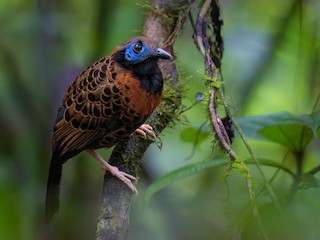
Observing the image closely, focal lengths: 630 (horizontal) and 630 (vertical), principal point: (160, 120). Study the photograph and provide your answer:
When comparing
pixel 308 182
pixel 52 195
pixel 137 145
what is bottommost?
pixel 52 195

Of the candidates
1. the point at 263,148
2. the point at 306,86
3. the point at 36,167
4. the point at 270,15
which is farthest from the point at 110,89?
the point at 270,15

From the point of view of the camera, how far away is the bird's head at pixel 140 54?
2686mm

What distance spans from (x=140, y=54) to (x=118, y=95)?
8.1 inches

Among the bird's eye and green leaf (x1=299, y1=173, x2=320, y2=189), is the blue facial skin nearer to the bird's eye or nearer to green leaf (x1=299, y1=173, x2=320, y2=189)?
the bird's eye

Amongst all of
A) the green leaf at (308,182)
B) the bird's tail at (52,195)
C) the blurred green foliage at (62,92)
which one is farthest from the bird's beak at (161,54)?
the blurred green foliage at (62,92)

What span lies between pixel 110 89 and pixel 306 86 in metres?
1.31

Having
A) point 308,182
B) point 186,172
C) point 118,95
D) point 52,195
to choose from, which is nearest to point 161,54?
point 118,95

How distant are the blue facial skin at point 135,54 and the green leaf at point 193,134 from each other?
14.6 inches

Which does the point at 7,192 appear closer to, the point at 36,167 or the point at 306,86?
the point at 36,167

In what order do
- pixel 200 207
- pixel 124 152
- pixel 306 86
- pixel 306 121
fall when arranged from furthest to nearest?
pixel 200 207 → pixel 306 86 → pixel 124 152 → pixel 306 121

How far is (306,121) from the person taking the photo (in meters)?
2.32

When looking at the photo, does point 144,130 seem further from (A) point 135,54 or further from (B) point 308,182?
(B) point 308,182

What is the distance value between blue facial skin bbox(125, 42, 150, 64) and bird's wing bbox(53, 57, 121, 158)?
9 centimetres

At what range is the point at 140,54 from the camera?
271 cm
